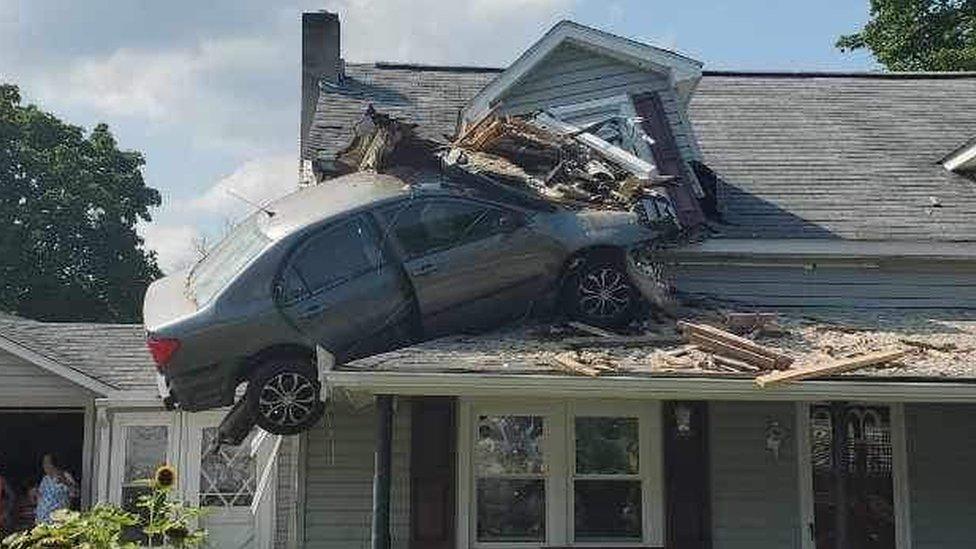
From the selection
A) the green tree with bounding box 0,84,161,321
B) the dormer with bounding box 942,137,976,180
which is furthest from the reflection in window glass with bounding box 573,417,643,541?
the green tree with bounding box 0,84,161,321

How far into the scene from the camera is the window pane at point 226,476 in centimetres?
1524

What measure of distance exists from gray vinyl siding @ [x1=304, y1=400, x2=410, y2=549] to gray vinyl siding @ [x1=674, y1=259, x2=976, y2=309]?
11.6 feet

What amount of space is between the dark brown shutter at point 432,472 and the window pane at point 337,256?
5.50 feet

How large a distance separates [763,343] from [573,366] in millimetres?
1986

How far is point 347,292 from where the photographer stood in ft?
32.4

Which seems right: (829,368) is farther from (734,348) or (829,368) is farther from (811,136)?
(811,136)

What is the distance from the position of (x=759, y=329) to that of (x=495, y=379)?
276 cm

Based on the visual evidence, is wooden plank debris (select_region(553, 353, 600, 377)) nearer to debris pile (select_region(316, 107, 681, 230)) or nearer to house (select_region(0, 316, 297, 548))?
debris pile (select_region(316, 107, 681, 230))

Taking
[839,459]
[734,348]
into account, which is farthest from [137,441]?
[839,459]

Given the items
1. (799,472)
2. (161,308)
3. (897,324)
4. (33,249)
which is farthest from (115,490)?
(33,249)

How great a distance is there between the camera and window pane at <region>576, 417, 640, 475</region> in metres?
11.1

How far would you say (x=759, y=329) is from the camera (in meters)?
10.0

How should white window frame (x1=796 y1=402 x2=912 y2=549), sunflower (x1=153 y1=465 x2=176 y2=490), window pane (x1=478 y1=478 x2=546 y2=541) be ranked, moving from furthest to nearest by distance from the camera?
white window frame (x1=796 y1=402 x2=912 y2=549) → window pane (x1=478 y1=478 x2=546 y2=541) → sunflower (x1=153 y1=465 x2=176 y2=490)

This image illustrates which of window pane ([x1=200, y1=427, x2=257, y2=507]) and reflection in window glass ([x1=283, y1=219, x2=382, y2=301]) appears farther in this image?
window pane ([x1=200, y1=427, x2=257, y2=507])
